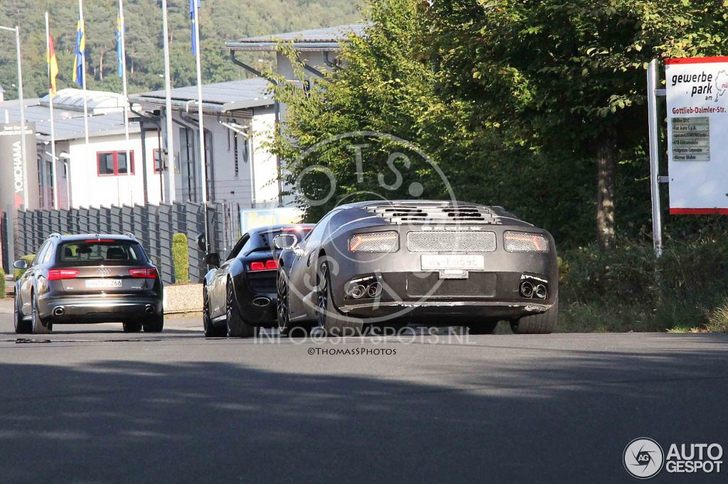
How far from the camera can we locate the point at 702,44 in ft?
60.2

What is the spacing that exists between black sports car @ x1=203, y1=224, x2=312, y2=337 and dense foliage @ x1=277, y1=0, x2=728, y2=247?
3382mm

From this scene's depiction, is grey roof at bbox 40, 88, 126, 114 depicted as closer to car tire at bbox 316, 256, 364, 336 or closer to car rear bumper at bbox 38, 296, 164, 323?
car rear bumper at bbox 38, 296, 164, 323

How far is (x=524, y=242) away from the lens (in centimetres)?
1311

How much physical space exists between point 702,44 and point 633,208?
4139mm

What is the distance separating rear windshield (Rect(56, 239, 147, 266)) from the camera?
2197 centimetres

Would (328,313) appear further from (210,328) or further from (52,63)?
(52,63)

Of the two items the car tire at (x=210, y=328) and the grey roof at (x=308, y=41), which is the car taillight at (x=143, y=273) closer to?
the car tire at (x=210, y=328)

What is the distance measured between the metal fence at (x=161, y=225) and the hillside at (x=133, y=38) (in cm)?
10009

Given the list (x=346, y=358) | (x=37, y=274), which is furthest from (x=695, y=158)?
(x=37, y=274)

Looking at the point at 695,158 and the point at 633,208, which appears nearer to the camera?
the point at 695,158

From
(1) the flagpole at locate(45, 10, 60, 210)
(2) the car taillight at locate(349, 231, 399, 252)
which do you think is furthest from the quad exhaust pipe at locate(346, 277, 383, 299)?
(1) the flagpole at locate(45, 10, 60, 210)

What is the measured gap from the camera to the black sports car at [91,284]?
21.7 m

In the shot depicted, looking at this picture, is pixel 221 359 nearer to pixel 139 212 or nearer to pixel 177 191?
pixel 139 212

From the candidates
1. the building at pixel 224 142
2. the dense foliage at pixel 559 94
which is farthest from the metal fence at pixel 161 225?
the dense foliage at pixel 559 94
